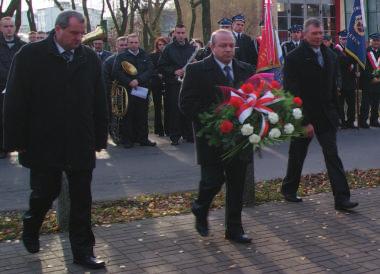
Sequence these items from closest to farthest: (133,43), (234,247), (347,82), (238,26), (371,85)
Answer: (234,247)
(133,43)
(238,26)
(347,82)
(371,85)

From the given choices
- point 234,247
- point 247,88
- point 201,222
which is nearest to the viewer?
point 247,88

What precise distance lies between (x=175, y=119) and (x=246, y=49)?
213cm

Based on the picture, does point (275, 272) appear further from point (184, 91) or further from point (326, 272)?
point (184, 91)

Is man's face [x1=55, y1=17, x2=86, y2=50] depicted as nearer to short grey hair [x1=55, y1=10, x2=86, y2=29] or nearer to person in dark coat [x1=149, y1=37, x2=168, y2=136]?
short grey hair [x1=55, y1=10, x2=86, y2=29]

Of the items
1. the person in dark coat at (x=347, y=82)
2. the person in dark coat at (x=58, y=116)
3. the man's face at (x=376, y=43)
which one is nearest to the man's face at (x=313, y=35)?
the person in dark coat at (x=58, y=116)

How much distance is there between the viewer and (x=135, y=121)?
12.2 m

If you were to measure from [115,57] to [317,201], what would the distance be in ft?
19.5

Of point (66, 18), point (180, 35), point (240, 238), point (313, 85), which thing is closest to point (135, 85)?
point (180, 35)

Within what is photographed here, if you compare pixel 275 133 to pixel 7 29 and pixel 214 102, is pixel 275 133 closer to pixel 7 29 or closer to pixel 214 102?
pixel 214 102

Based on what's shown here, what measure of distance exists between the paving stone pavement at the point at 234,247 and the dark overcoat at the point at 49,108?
0.89m

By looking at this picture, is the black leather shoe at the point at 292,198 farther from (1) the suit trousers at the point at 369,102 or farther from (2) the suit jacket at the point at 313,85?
(1) the suit trousers at the point at 369,102

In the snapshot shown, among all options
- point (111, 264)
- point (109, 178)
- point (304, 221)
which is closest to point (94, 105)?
point (111, 264)

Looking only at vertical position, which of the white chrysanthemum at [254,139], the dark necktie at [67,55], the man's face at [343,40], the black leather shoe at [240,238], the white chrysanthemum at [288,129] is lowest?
the black leather shoe at [240,238]

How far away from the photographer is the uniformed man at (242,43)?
12.7 metres
